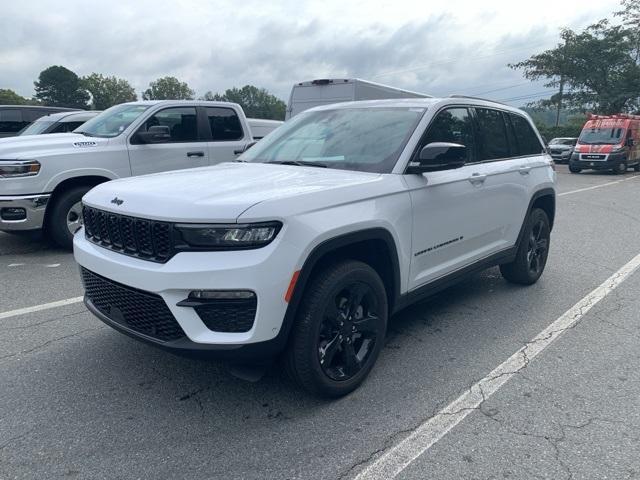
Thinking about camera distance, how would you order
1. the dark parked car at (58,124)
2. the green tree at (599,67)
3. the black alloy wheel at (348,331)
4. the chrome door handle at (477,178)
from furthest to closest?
the green tree at (599,67)
the dark parked car at (58,124)
the chrome door handle at (477,178)
the black alloy wheel at (348,331)

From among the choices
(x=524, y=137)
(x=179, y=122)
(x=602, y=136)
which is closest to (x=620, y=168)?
(x=602, y=136)

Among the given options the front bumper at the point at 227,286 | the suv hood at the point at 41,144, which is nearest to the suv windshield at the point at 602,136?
the suv hood at the point at 41,144

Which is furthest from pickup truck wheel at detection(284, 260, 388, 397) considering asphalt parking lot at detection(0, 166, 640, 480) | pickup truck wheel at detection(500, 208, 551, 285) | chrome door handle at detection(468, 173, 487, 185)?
pickup truck wheel at detection(500, 208, 551, 285)

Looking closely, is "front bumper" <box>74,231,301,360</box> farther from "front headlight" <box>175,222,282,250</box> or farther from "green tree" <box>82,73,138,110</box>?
"green tree" <box>82,73,138,110</box>

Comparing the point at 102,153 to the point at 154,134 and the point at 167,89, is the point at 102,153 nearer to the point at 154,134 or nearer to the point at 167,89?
the point at 154,134

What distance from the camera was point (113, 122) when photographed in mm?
7492

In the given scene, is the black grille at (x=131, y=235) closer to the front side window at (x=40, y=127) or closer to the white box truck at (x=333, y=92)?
the front side window at (x=40, y=127)

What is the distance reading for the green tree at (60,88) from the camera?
285 feet

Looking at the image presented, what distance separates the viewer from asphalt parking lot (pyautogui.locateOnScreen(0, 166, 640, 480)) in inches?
102

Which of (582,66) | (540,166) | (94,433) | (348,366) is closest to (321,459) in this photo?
(348,366)

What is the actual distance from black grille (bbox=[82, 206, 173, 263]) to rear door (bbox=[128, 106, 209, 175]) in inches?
162

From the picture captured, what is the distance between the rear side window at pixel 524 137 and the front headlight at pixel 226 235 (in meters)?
3.39

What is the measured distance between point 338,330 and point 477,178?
191 centimetres

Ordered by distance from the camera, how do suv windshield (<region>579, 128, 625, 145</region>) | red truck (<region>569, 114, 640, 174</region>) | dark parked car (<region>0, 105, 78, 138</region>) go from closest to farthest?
dark parked car (<region>0, 105, 78, 138</region>), red truck (<region>569, 114, 640, 174</region>), suv windshield (<region>579, 128, 625, 145</region>)
